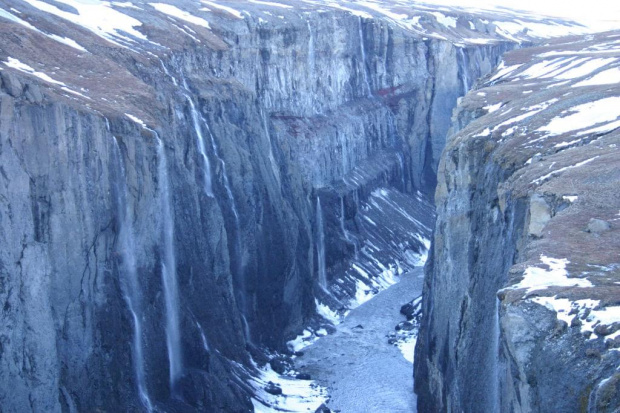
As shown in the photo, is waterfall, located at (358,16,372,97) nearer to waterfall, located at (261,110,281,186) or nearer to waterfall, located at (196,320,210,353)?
waterfall, located at (261,110,281,186)

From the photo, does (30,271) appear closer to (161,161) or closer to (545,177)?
(161,161)

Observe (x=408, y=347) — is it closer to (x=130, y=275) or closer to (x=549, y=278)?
(x=130, y=275)

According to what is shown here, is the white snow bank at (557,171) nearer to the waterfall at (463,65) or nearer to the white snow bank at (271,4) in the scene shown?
the white snow bank at (271,4)

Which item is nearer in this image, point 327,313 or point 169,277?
point 169,277

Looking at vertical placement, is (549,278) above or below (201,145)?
above

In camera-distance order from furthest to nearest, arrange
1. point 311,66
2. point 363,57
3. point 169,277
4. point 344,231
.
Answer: point 363,57 < point 311,66 < point 344,231 < point 169,277

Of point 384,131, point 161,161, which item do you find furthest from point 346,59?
point 161,161

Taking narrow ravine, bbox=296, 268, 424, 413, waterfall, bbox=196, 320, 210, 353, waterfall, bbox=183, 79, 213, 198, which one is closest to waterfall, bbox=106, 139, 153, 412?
waterfall, bbox=196, 320, 210, 353

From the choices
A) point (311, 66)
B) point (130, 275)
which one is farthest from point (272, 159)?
point (130, 275)
